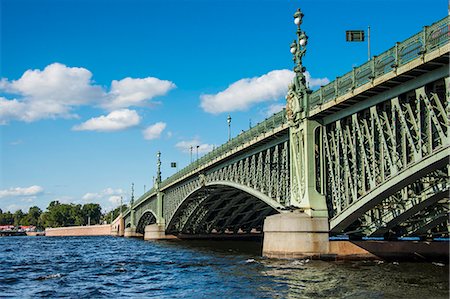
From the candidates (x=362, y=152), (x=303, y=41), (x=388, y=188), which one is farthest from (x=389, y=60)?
(x=303, y=41)

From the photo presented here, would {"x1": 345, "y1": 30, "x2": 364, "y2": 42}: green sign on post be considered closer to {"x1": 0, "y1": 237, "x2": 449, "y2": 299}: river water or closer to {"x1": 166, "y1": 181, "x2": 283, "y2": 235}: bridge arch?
{"x1": 0, "y1": 237, "x2": 449, "y2": 299}: river water

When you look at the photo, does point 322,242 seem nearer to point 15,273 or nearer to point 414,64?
point 414,64

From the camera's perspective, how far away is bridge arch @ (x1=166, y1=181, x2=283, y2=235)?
212ft

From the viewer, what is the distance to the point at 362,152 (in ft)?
96.7

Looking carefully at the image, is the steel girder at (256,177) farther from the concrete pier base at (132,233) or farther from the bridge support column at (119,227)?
the bridge support column at (119,227)

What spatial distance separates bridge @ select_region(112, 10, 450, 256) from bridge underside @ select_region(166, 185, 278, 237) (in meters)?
18.5

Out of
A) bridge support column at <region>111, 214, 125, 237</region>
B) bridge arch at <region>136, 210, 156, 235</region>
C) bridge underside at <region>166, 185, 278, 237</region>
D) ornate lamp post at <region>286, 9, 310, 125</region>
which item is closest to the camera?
ornate lamp post at <region>286, 9, 310, 125</region>

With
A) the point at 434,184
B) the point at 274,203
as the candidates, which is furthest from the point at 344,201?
the point at 274,203

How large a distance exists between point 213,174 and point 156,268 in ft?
81.8

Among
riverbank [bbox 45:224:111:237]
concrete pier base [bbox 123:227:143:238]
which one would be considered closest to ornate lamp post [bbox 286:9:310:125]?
concrete pier base [bbox 123:227:143:238]

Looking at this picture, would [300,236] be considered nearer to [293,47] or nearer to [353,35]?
[353,35]

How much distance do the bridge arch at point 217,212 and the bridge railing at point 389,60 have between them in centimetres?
2616

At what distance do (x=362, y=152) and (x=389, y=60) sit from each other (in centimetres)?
502

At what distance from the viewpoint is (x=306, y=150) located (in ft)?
113
